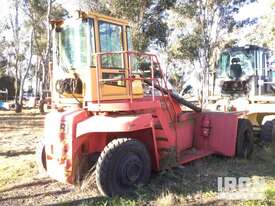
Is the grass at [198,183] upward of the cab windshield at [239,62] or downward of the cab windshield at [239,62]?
downward

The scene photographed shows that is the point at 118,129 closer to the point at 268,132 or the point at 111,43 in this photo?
the point at 111,43

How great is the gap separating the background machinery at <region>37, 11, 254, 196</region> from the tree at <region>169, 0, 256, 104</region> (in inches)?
869

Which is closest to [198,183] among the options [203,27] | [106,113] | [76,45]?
[106,113]

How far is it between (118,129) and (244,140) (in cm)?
417

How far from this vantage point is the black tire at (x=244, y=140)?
9.78 meters

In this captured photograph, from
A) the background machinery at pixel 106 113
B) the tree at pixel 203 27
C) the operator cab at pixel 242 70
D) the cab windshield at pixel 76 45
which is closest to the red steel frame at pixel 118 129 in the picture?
the background machinery at pixel 106 113

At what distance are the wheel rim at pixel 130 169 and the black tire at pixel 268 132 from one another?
5.16 m

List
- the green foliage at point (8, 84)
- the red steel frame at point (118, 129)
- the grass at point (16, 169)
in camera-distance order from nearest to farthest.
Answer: the red steel frame at point (118, 129)
the grass at point (16, 169)
the green foliage at point (8, 84)

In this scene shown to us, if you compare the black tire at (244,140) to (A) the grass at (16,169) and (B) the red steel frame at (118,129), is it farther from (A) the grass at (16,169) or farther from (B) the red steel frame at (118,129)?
(A) the grass at (16,169)

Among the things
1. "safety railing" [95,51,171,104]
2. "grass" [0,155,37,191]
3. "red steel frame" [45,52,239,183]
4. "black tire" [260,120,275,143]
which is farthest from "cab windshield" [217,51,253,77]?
"grass" [0,155,37,191]

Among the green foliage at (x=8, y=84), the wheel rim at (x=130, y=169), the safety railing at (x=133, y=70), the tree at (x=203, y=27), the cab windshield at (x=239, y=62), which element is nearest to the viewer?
the wheel rim at (x=130, y=169)

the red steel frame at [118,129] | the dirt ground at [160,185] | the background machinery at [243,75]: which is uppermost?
the background machinery at [243,75]

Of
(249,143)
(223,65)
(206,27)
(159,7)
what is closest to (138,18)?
(159,7)

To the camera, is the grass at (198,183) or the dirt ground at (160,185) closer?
the grass at (198,183)
